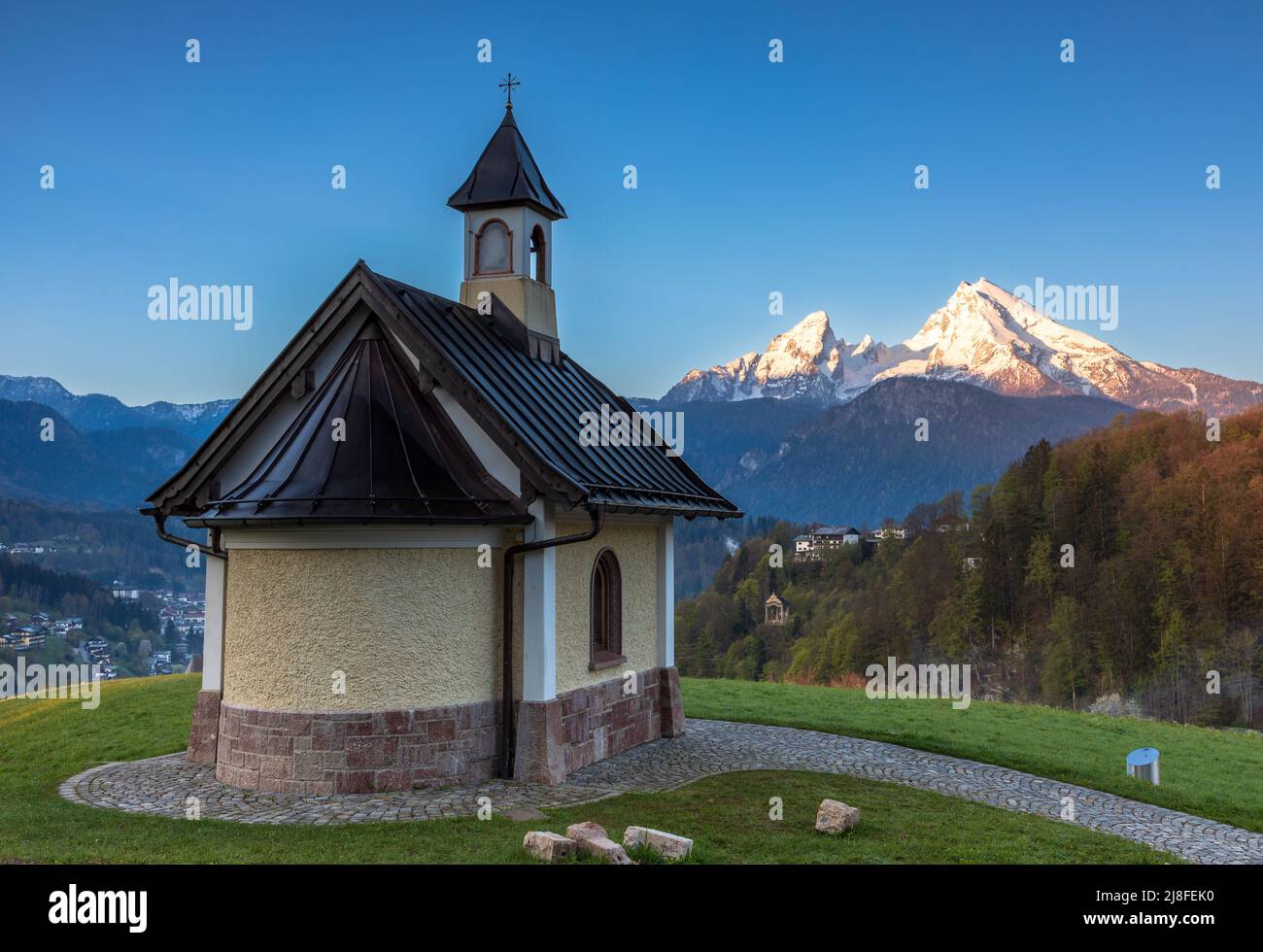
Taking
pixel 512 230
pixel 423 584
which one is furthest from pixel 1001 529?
pixel 423 584

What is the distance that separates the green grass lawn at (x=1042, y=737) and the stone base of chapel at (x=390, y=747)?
7.20 metres

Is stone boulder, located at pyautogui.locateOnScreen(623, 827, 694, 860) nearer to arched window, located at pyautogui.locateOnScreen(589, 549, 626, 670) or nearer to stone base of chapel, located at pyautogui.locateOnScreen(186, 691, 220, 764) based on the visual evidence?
arched window, located at pyautogui.locateOnScreen(589, 549, 626, 670)

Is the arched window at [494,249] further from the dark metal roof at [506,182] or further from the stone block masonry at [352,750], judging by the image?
the stone block masonry at [352,750]

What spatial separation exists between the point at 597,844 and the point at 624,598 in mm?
7816

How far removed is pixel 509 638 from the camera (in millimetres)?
13930

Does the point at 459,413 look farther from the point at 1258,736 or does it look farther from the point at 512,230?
the point at 1258,736

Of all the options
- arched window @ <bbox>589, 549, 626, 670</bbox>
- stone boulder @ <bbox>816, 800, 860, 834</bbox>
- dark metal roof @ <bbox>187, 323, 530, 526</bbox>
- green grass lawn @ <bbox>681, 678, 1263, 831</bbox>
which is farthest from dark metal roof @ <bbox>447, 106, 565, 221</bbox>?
stone boulder @ <bbox>816, 800, 860, 834</bbox>

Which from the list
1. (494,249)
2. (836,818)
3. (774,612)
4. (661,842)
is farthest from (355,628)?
(774,612)

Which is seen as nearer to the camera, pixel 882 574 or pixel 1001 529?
pixel 1001 529

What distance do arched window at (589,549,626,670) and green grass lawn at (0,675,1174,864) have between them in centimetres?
305
